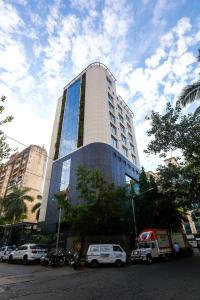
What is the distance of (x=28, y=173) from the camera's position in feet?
197

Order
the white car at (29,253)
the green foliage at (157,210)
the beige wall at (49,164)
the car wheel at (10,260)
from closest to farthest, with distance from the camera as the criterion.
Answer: the white car at (29,253)
the car wheel at (10,260)
the green foliage at (157,210)
the beige wall at (49,164)

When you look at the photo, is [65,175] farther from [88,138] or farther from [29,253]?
[29,253]

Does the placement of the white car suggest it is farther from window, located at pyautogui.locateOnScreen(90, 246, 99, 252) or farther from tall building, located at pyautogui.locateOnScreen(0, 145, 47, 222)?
tall building, located at pyautogui.locateOnScreen(0, 145, 47, 222)

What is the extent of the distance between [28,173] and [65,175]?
26812mm

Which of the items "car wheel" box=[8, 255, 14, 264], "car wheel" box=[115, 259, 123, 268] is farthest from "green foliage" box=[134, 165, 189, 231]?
"car wheel" box=[8, 255, 14, 264]

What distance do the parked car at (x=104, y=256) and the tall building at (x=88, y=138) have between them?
15.4m

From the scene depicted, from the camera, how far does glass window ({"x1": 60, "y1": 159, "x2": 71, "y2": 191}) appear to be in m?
36.9

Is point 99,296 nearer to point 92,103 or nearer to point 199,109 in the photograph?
point 199,109

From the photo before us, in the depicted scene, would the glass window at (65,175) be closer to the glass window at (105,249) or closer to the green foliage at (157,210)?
the green foliage at (157,210)

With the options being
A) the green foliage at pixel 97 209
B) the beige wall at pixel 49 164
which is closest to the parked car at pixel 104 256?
the green foliage at pixel 97 209

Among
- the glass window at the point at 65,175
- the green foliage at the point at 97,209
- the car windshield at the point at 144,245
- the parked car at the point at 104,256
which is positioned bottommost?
the parked car at the point at 104,256

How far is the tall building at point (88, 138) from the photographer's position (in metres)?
35.9

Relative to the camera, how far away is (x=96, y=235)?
26.2 metres

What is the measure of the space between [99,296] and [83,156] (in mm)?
29206
